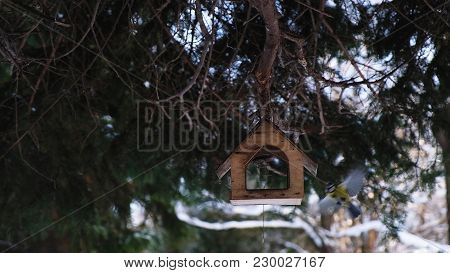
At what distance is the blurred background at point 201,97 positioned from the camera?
10.4 feet

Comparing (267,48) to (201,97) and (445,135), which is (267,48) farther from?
(445,135)

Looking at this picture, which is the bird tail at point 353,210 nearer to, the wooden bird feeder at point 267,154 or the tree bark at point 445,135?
the tree bark at point 445,135

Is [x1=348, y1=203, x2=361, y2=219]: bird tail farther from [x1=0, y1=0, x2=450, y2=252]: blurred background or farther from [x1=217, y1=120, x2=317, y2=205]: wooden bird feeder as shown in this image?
[x1=217, y1=120, x2=317, y2=205]: wooden bird feeder

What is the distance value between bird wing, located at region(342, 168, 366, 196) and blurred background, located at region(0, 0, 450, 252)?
0.25 m

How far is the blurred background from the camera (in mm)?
3166

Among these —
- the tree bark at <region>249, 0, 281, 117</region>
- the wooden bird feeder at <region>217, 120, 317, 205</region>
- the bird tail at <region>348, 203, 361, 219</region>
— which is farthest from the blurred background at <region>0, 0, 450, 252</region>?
the wooden bird feeder at <region>217, 120, 317, 205</region>

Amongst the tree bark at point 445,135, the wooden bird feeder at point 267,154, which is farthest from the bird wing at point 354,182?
the wooden bird feeder at point 267,154

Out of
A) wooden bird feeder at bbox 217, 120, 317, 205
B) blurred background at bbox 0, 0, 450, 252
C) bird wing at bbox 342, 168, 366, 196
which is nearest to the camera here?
wooden bird feeder at bbox 217, 120, 317, 205

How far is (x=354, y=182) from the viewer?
332cm

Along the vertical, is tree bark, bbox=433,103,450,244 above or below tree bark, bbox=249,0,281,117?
below

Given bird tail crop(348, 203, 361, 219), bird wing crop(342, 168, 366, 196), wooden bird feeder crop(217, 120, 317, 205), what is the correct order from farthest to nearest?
bird tail crop(348, 203, 361, 219) < bird wing crop(342, 168, 366, 196) < wooden bird feeder crop(217, 120, 317, 205)

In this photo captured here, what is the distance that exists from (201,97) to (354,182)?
885 mm

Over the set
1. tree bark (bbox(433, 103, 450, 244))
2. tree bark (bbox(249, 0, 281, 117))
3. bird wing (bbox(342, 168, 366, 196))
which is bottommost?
bird wing (bbox(342, 168, 366, 196))
